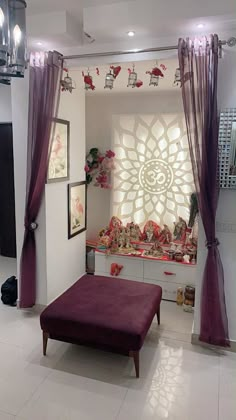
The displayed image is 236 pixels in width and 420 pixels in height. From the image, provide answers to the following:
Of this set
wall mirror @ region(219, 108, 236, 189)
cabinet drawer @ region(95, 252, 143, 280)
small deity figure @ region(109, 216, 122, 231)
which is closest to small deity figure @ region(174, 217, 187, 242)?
cabinet drawer @ region(95, 252, 143, 280)

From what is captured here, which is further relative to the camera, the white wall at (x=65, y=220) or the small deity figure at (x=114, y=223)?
the small deity figure at (x=114, y=223)

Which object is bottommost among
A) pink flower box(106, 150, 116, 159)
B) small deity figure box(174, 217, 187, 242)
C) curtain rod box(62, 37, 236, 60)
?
small deity figure box(174, 217, 187, 242)

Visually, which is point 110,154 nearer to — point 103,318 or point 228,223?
point 228,223

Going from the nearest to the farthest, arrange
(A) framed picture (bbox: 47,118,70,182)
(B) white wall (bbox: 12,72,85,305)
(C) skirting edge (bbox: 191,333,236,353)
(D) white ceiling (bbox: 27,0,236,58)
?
(D) white ceiling (bbox: 27,0,236,58), (C) skirting edge (bbox: 191,333,236,353), (B) white wall (bbox: 12,72,85,305), (A) framed picture (bbox: 47,118,70,182)

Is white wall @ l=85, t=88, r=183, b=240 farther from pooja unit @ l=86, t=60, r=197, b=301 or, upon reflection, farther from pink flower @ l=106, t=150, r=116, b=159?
pink flower @ l=106, t=150, r=116, b=159

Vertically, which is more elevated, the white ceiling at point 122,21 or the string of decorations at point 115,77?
the white ceiling at point 122,21

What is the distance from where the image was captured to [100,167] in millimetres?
4305

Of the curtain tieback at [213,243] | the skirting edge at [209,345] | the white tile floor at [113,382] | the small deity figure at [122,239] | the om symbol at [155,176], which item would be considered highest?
the om symbol at [155,176]

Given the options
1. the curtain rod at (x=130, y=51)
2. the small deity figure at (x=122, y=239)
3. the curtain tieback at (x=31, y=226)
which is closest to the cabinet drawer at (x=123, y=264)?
the small deity figure at (x=122, y=239)

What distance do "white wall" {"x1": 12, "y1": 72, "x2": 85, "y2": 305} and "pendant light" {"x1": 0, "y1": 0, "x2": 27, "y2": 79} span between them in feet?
4.42

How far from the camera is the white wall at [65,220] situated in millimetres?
3342

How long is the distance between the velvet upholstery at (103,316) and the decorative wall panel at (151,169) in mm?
1454

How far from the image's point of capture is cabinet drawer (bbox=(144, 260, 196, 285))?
11.7 feet

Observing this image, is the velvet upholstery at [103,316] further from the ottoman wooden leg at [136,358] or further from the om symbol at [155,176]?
the om symbol at [155,176]
